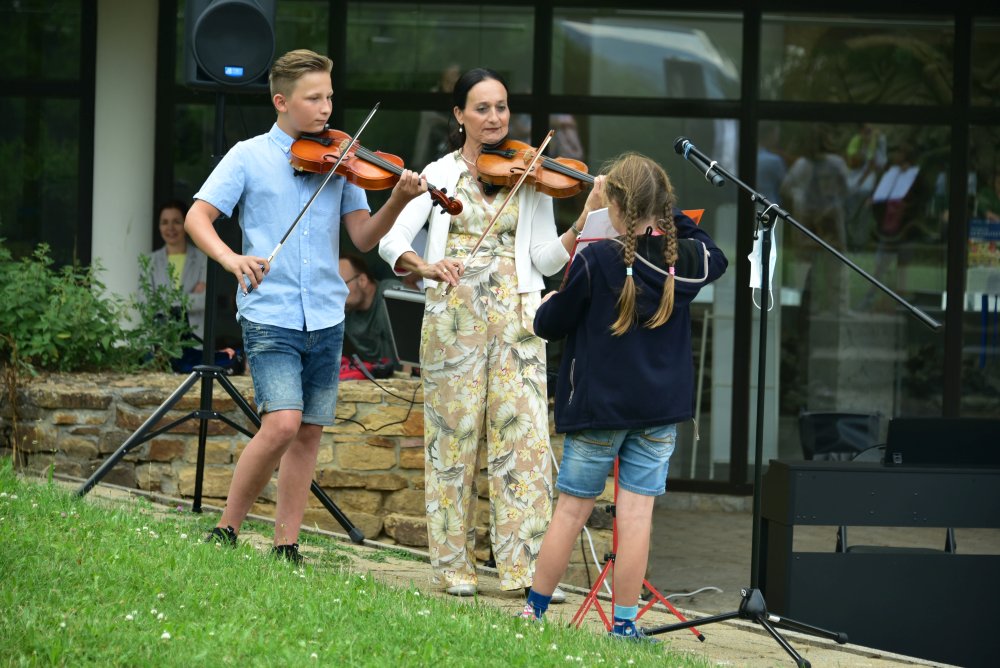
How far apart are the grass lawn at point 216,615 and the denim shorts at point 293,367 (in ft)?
1.72

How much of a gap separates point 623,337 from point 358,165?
3.68 ft

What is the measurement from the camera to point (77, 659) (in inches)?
135

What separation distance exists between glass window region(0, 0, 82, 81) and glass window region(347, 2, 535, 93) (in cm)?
178

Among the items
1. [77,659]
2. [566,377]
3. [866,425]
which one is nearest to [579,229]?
[566,377]

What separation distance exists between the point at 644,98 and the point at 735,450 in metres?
2.40

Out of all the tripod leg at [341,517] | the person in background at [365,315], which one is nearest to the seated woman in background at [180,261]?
the person in background at [365,315]

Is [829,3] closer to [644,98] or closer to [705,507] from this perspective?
[644,98]

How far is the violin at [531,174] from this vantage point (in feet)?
15.8

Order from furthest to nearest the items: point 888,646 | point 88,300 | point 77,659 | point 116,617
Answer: point 88,300 → point 888,646 → point 116,617 → point 77,659

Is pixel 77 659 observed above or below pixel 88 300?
below

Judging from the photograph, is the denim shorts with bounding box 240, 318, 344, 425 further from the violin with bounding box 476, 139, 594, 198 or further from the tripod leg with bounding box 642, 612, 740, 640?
the tripod leg with bounding box 642, 612, 740, 640

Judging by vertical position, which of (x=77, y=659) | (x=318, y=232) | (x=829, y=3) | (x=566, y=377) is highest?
(x=829, y=3)

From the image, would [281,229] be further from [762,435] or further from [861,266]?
[861,266]

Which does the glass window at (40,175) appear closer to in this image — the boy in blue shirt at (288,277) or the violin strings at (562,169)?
the boy in blue shirt at (288,277)
